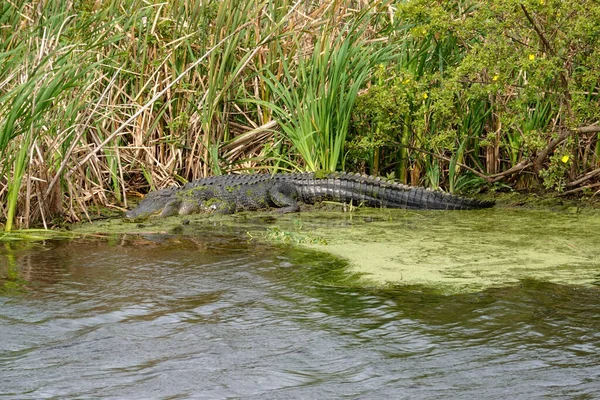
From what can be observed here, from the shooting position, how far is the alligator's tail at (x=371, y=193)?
25.7 feet

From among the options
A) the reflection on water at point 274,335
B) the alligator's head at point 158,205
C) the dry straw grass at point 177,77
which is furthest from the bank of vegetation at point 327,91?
the reflection on water at point 274,335

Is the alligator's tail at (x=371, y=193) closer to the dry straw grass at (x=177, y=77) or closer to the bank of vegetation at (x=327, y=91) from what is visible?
the bank of vegetation at (x=327, y=91)

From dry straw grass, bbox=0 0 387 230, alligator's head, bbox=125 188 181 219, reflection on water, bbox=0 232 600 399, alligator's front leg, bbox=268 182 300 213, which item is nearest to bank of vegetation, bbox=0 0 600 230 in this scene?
dry straw grass, bbox=0 0 387 230

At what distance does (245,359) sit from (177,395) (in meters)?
0.49

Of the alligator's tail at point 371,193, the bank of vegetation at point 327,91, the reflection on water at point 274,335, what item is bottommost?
the reflection on water at point 274,335

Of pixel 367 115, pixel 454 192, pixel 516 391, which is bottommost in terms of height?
pixel 516 391

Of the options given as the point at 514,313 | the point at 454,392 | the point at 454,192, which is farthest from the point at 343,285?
the point at 454,192

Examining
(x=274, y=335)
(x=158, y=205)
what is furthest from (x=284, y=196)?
(x=274, y=335)

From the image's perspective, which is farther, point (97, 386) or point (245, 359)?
point (245, 359)

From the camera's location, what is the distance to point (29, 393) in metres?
3.24

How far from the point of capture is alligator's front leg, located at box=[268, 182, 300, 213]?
8.01m

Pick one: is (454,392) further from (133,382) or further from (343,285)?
(343,285)

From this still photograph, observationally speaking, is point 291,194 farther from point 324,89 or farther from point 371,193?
point 324,89

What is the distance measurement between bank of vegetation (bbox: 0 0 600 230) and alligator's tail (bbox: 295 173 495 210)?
1.14 ft
